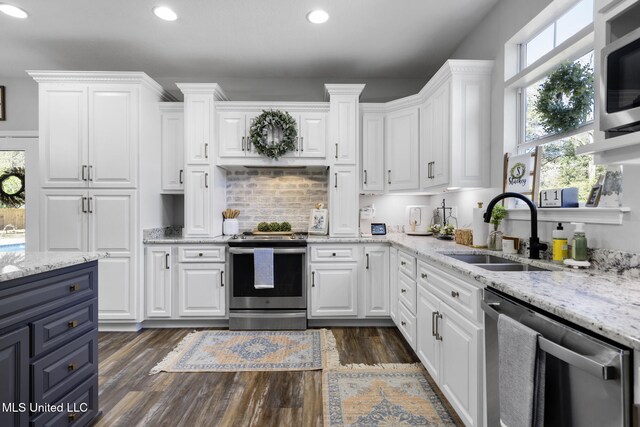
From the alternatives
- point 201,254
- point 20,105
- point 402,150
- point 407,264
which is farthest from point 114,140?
point 407,264

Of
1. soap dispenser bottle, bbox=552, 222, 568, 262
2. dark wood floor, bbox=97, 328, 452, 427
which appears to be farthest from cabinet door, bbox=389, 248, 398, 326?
soap dispenser bottle, bbox=552, 222, 568, 262

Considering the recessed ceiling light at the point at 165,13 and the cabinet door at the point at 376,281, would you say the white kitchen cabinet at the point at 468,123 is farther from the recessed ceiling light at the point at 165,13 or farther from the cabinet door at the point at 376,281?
the recessed ceiling light at the point at 165,13

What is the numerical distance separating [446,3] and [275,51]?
167 centimetres

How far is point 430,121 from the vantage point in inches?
123

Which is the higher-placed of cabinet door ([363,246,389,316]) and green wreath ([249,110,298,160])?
Result: green wreath ([249,110,298,160])

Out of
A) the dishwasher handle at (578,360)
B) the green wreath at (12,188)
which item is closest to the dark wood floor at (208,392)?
the dishwasher handle at (578,360)

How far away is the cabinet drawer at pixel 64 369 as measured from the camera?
4.79 feet

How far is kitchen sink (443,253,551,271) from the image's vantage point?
189cm

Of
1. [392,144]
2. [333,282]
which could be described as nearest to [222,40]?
[392,144]

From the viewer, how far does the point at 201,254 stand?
3312 mm

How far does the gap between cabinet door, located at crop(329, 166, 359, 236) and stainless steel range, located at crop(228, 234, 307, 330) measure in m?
0.45

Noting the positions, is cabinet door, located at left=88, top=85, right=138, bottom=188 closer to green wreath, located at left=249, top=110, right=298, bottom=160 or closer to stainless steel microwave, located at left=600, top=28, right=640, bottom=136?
green wreath, located at left=249, top=110, right=298, bottom=160

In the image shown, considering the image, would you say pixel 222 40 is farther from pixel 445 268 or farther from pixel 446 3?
pixel 445 268

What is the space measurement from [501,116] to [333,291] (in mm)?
2152
